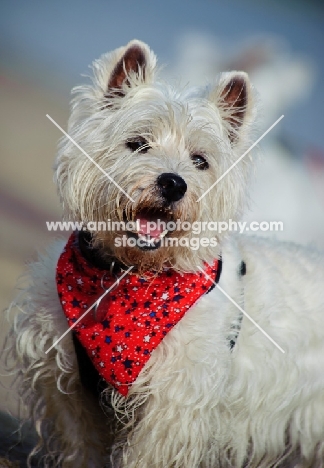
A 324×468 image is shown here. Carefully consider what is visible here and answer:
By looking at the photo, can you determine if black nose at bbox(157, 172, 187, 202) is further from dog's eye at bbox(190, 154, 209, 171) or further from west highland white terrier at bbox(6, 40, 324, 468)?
dog's eye at bbox(190, 154, 209, 171)

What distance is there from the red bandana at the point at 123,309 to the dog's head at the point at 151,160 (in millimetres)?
88

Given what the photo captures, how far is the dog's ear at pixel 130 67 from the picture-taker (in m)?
2.76

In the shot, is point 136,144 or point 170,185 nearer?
point 170,185

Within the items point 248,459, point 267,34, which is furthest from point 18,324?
point 267,34

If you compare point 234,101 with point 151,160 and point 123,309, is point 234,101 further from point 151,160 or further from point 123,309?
point 123,309

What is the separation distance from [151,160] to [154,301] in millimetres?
531

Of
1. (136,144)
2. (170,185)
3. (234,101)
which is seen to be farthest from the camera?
(234,101)

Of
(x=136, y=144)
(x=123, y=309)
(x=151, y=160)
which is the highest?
(x=136, y=144)

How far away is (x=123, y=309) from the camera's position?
2.64m

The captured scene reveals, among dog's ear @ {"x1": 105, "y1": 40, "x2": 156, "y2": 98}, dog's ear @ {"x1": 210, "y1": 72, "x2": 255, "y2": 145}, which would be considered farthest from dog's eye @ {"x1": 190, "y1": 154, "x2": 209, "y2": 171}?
dog's ear @ {"x1": 105, "y1": 40, "x2": 156, "y2": 98}

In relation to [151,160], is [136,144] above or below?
above

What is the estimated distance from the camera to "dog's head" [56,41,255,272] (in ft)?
8.35

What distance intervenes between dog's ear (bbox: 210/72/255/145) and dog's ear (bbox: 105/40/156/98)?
281 millimetres

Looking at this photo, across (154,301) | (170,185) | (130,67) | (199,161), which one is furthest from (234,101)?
(154,301)
